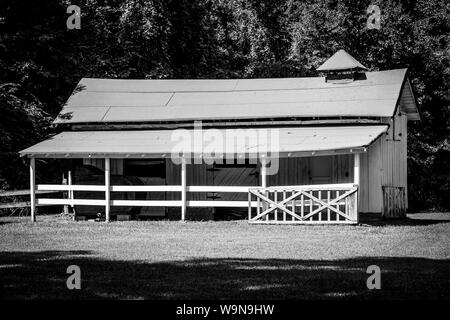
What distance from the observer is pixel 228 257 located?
47.8 ft

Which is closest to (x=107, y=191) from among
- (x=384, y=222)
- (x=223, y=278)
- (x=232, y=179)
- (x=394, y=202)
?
(x=232, y=179)

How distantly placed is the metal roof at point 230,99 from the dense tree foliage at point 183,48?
16.4ft

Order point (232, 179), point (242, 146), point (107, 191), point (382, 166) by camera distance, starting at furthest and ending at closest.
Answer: point (232, 179) < point (382, 166) < point (107, 191) < point (242, 146)

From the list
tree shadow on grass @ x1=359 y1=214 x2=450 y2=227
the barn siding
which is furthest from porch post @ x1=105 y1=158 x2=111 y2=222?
the barn siding

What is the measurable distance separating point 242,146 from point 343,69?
6505 mm

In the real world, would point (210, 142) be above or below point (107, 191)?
above

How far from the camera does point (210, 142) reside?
992 inches

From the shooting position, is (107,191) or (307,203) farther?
(107,191)

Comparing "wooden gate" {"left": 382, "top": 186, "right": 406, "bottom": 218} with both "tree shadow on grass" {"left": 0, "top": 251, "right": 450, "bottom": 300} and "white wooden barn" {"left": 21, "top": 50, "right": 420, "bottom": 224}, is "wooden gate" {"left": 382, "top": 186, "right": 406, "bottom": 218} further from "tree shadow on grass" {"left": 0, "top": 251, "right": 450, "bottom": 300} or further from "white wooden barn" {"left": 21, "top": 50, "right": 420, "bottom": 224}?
"tree shadow on grass" {"left": 0, "top": 251, "right": 450, "bottom": 300}

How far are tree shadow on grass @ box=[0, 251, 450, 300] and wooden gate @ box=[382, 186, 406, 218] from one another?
35.7ft

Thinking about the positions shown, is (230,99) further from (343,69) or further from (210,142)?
(343,69)

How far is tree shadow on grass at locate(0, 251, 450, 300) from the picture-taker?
10297mm

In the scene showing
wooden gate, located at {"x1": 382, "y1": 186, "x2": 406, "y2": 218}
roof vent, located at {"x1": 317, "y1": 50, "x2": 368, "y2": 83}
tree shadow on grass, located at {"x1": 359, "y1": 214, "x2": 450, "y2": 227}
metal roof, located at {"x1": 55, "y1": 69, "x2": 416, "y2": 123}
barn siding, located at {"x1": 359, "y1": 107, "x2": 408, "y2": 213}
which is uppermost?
roof vent, located at {"x1": 317, "y1": 50, "x2": 368, "y2": 83}
